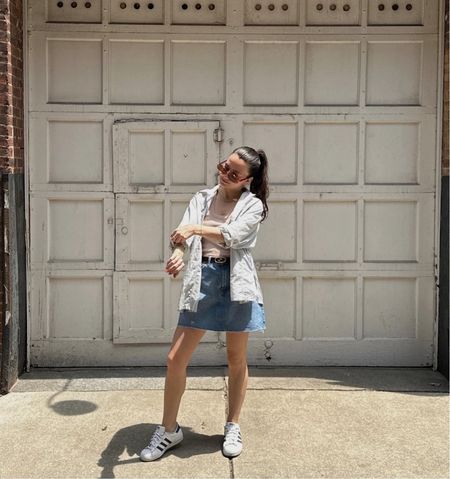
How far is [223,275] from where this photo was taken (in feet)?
13.6

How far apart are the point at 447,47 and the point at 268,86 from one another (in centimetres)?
143

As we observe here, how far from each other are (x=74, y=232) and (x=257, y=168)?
85.1 inches

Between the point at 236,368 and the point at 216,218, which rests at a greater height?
the point at 216,218

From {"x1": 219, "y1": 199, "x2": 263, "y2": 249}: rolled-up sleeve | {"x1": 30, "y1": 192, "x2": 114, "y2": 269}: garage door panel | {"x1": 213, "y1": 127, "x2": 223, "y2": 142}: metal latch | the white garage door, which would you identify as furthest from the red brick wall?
{"x1": 219, "y1": 199, "x2": 263, "y2": 249}: rolled-up sleeve

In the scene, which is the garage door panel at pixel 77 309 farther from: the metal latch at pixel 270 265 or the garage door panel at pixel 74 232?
the metal latch at pixel 270 265

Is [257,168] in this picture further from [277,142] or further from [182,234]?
[277,142]

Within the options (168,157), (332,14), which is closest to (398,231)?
(332,14)

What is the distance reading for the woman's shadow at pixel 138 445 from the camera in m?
4.19

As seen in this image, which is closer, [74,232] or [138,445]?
[138,445]

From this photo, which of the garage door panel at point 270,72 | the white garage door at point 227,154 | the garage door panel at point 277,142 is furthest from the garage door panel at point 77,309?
the garage door panel at point 270,72

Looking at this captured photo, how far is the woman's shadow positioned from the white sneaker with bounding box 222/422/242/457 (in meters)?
0.10

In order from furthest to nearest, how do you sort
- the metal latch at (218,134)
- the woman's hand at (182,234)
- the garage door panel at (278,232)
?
the garage door panel at (278,232) < the metal latch at (218,134) < the woman's hand at (182,234)

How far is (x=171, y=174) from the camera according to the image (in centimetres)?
576

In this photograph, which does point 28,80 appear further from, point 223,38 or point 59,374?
point 59,374
